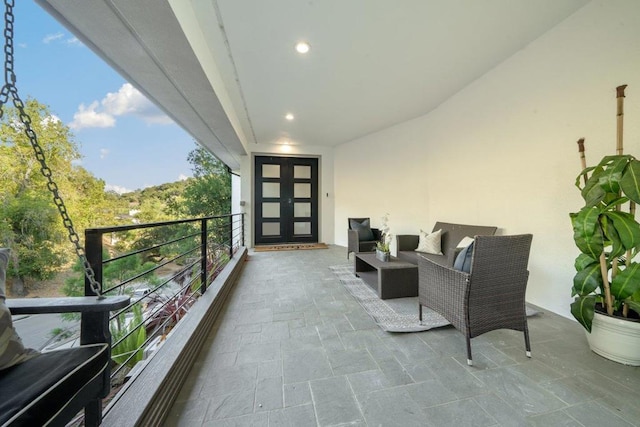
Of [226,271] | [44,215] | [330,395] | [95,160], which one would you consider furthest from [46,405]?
[95,160]

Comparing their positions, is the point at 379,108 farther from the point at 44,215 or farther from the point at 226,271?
the point at 44,215

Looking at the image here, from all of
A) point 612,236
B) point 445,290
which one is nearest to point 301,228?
point 445,290

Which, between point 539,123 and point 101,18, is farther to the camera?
point 539,123

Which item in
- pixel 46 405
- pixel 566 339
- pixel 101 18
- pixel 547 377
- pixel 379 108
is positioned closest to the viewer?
pixel 46 405

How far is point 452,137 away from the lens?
373cm

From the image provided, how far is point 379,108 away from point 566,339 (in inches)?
148

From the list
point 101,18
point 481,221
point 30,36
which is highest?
point 30,36

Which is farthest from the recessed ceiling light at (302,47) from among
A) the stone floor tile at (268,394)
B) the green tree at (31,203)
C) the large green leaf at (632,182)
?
the green tree at (31,203)

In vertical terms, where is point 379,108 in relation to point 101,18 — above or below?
above

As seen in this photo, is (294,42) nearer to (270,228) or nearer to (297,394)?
(297,394)

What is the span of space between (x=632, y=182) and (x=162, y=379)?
2.94m

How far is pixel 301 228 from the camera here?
680 centimetres

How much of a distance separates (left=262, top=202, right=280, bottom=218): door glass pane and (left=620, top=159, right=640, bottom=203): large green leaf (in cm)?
596

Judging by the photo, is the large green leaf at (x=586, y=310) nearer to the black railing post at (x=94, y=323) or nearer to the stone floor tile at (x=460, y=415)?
the stone floor tile at (x=460, y=415)
